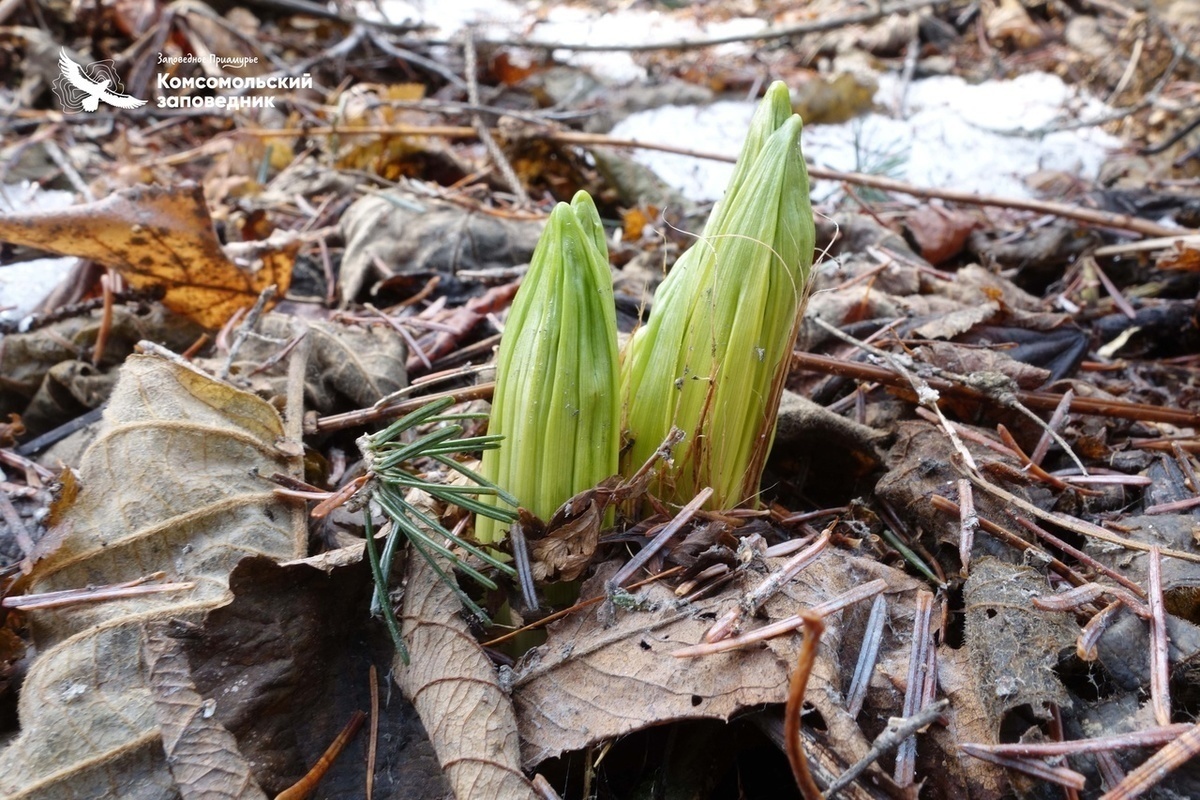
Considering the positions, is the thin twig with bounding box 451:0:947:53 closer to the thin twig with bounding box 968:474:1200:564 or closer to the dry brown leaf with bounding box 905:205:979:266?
the dry brown leaf with bounding box 905:205:979:266

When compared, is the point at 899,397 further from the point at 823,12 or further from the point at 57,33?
the point at 823,12

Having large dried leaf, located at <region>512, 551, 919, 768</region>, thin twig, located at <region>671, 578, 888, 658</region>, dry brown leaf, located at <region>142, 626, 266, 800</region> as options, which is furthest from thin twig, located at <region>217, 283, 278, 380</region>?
thin twig, located at <region>671, 578, 888, 658</region>

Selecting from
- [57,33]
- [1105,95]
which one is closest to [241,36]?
[57,33]

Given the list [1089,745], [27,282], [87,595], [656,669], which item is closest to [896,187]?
[1089,745]

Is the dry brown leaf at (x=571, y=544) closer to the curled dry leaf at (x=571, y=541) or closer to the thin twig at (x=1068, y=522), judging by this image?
the curled dry leaf at (x=571, y=541)

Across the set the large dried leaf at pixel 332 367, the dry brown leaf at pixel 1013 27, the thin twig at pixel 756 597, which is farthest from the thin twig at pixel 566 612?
the dry brown leaf at pixel 1013 27

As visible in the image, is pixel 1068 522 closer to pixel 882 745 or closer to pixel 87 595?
pixel 882 745

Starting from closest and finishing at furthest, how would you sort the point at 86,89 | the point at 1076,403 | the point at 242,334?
1. the point at 242,334
2. the point at 1076,403
3. the point at 86,89
